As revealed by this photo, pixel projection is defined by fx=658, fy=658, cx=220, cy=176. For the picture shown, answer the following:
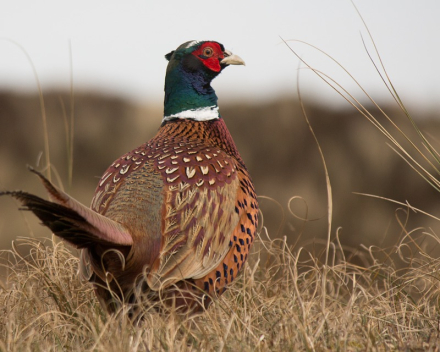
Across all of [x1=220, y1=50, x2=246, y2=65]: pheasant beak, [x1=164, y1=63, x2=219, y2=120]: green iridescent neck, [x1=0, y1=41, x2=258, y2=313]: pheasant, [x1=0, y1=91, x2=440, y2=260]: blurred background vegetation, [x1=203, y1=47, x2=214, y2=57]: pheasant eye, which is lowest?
[x1=0, y1=91, x2=440, y2=260]: blurred background vegetation

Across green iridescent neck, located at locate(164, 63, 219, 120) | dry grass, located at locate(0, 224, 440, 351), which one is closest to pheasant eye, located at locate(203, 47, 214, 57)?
green iridescent neck, located at locate(164, 63, 219, 120)

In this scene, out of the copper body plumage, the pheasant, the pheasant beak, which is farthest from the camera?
the pheasant beak

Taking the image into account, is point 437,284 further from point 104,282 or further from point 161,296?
point 104,282

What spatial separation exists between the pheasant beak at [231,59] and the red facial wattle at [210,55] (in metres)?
0.04

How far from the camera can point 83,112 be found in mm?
8945

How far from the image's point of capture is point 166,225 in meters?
2.94

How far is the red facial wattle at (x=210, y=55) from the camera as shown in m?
3.64

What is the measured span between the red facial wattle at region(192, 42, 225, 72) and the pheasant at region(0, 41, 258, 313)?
1.50ft

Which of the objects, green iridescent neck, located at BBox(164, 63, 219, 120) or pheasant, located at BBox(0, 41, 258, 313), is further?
green iridescent neck, located at BBox(164, 63, 219, 120)

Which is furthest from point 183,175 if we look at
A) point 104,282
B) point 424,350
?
point 424,350

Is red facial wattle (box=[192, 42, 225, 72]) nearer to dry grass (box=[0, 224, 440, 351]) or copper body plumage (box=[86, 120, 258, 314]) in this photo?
copper body plumage (box=[86, 120, 258, 314])

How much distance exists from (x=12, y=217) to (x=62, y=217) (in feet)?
21.6

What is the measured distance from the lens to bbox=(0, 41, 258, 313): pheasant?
9.09 ft

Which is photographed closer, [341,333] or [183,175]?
[341,333]
